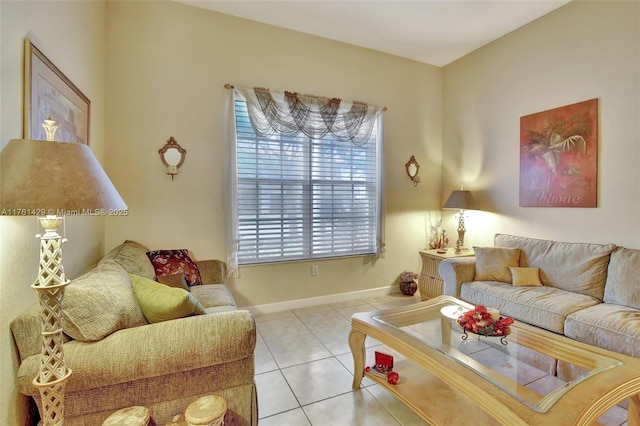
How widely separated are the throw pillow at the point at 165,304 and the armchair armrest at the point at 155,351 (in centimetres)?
6

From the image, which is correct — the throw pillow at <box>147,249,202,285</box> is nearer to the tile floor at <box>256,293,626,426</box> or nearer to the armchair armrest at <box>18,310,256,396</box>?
the tile floor at <box>256,293,626,426</box>

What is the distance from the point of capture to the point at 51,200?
3.13ft

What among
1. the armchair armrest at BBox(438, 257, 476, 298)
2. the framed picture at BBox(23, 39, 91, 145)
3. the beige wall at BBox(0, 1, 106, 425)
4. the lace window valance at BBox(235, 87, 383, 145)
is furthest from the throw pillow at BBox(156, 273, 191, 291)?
the armchair armrest at BBox(438, 257, 476, 298)

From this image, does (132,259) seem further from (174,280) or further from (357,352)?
(357,352)

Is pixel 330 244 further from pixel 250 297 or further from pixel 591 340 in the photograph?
pixel 591 340

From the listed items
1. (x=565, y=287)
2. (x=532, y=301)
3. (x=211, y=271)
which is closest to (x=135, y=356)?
(x=211, y=271)

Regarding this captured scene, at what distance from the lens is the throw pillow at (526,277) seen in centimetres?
268

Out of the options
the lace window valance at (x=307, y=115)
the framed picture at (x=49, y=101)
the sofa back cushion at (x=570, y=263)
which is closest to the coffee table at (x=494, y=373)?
the sofa back cushion at (x=570, y=263)

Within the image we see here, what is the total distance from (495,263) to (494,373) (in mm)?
1678

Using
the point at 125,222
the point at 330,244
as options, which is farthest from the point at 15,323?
the point at 330,244

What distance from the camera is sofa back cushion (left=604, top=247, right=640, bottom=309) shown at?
85.3 inches

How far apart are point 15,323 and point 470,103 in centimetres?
455

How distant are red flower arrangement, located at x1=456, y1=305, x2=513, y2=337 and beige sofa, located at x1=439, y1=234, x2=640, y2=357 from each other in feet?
2.29

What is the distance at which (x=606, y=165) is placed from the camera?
262 cm
